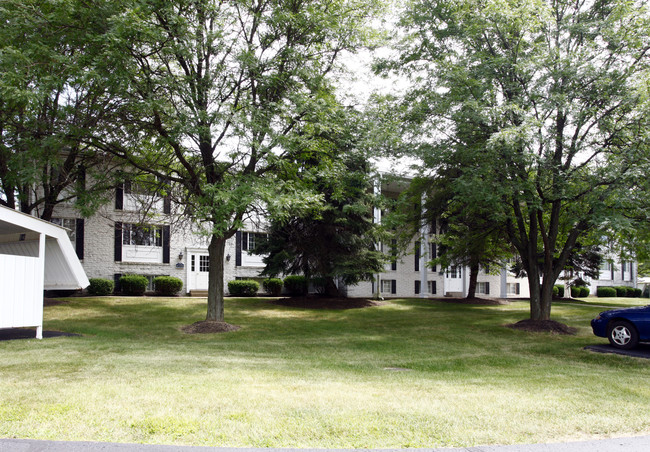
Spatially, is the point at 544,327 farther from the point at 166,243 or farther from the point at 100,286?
the point at 100,286

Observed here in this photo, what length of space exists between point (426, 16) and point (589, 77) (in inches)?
230

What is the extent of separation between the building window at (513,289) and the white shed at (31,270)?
35108 mm

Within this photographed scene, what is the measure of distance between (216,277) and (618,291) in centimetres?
4241

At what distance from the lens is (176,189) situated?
19172 millimetres

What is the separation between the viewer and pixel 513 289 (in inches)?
1623

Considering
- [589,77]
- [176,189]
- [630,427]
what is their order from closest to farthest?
1. [630,427]
2. [589,77]
3. [176,189]

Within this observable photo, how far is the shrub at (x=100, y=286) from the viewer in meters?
24.8

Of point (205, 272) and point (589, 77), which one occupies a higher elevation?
point (589, 77)

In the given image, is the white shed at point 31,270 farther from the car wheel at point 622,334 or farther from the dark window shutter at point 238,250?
the dark window shutter at point 238,250

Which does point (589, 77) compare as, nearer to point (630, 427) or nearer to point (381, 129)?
point (381, 129)

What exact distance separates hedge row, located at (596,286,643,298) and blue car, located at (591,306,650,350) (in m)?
35.5

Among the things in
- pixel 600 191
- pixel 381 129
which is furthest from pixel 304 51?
Answer: pixel 600 191

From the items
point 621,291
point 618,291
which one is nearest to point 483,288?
point 618,291

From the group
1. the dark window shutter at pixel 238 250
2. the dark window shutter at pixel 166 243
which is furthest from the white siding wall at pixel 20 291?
the dark window shutter at pixel 238 250
